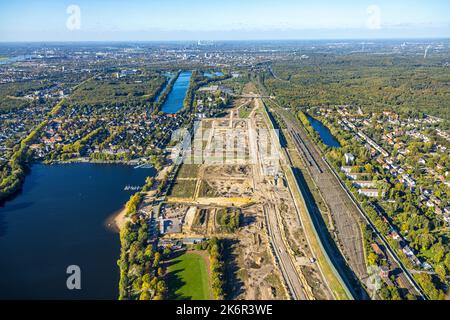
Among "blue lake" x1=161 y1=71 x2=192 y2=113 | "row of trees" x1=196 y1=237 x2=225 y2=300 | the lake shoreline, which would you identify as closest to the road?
"row of trees" x1=196 y1=237 x2=225 y2=300

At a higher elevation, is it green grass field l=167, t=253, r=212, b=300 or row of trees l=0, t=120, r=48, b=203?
row of trees l=0, t=120, r=48, b=203

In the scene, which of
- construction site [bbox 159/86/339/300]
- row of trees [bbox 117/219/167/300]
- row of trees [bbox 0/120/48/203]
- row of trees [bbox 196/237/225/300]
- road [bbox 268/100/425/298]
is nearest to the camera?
row of trees [bbox 196/237/225/300]

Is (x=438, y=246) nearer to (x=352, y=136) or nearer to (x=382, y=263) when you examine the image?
(x=382, y=263)

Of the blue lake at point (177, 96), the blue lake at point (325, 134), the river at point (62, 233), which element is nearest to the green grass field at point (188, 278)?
the river at point (62, 233)

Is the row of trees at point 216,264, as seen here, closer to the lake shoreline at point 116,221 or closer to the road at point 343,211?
the lake shoreline at point 116,221

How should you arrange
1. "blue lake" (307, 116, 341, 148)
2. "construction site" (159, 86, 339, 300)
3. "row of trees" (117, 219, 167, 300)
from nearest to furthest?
1. "row of trees" (117, 219, 167, 300)
2. "construction site" (159, 86, 339, 300)
3. "blue lake" (307, 116, 341, 148)

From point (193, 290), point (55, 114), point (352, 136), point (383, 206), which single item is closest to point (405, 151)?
point (352, 136)

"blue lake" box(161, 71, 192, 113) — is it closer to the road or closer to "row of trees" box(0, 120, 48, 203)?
"row of trees" box(0, 120, 48, 203)
